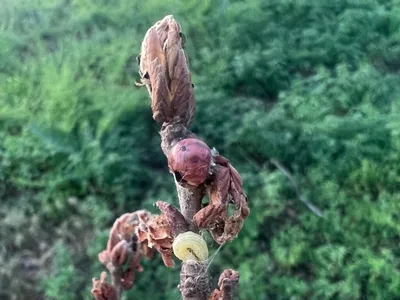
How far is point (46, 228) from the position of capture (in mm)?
3242

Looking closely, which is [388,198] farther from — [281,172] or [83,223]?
[83,223]

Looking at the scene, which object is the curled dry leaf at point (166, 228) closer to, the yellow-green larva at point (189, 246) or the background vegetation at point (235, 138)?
the yellow-green larva at point (189, 246)

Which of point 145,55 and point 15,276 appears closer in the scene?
point 145,55

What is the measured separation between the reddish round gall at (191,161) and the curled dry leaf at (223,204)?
3cm

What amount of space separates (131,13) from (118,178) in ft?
6.04

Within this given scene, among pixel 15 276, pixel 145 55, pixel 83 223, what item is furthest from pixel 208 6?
pixel 145 55

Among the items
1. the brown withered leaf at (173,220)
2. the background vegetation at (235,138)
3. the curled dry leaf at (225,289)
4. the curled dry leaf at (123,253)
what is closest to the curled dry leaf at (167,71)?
the brown withered leaf at (173,220)

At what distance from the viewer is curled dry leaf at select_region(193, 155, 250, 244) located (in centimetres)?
70

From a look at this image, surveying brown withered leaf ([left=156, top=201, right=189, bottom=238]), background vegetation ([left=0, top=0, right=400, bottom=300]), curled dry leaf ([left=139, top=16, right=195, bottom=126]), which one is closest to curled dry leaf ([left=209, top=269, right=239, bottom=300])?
brown withered leaf ([left=156, top=201, right=189, bottom=238])

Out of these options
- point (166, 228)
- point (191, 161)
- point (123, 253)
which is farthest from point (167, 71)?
point (123, 253)

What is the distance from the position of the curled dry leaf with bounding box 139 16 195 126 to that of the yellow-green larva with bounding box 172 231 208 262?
0.58ft

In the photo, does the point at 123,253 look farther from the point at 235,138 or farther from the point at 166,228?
the point at 235,138

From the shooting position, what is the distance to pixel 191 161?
0.69 metres

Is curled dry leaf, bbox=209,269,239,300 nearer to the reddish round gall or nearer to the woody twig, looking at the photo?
the woody twig
